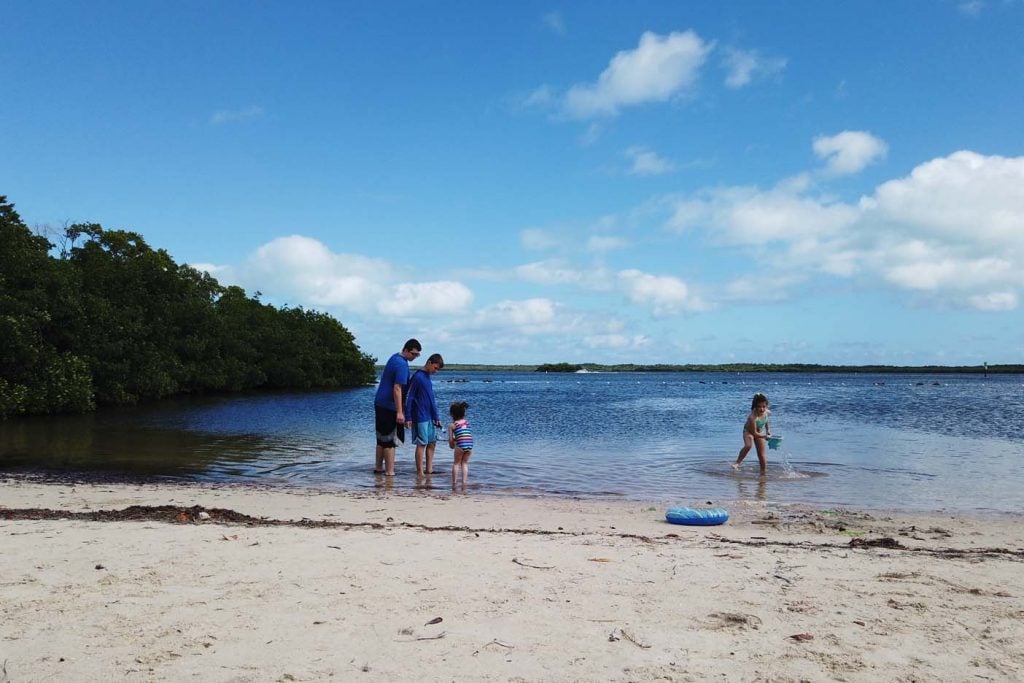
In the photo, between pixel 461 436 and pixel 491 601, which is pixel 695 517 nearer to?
pixel 491 601

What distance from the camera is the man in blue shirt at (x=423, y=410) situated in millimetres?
11711

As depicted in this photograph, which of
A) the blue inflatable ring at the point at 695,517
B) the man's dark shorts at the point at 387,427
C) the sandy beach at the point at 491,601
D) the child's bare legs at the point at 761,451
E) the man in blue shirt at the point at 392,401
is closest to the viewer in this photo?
the sandy beach at the point at 491,601

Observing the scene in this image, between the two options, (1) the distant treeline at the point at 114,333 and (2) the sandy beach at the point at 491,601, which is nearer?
(2) the sandy beach at the point at 491,601

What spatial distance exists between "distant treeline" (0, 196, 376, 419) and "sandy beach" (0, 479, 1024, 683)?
23.0 meters

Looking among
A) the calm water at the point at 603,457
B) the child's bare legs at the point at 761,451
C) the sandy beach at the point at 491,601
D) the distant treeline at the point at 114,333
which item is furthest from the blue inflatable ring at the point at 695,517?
the distant treeline at the point at 114,333

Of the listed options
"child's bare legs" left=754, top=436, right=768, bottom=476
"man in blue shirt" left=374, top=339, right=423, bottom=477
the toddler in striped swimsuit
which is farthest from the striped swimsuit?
"child's bare legs" left=754, top=436, right=768, bottom=476

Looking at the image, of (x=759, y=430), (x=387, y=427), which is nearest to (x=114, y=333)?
(x=387, y=427)

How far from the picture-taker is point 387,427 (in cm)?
1212

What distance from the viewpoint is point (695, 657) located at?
3910 millimetres

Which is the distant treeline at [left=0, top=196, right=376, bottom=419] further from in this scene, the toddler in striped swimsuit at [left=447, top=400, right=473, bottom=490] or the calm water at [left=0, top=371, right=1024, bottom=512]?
the toddler in striped swimsuit at [left=447, top=400, right=473, bottom=490]

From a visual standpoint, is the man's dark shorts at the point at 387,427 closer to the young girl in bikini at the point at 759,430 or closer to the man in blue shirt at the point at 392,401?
the man in blue shirt at the point at 392,401

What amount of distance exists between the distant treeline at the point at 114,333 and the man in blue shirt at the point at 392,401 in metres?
19.7

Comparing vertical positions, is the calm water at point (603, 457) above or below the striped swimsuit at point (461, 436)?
below

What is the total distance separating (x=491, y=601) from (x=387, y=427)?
298 inches
